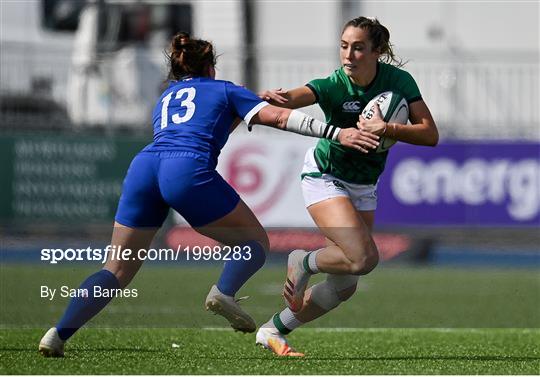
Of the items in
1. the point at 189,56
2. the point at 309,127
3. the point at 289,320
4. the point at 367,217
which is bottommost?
the point at 289,320

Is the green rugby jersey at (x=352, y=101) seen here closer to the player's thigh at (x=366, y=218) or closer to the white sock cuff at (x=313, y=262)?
the player's thigh at (x=366, y=218)

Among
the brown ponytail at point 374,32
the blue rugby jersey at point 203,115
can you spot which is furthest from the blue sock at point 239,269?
the brown ponytail at point 374,32

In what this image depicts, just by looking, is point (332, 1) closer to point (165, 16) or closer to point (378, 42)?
point (165, 16)

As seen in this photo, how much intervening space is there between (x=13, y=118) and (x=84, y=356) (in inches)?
404

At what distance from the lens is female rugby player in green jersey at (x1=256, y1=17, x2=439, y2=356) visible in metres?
7.58

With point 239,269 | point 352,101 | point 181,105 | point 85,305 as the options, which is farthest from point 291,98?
point 85,305

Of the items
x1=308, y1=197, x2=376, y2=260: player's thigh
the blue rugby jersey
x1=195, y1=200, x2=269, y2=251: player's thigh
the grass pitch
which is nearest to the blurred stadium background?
the grass pitch

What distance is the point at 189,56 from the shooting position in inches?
292

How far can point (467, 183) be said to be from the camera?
16609mm

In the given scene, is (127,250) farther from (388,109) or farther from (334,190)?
(388,109)

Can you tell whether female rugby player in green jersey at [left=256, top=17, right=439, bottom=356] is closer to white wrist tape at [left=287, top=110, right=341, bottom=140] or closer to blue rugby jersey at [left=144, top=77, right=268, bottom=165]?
white wrist tape at [left=287, top=110, right=341, bottom=140]

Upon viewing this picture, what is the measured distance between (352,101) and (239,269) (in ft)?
3.90

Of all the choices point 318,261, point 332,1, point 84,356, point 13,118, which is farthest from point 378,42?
point 332,1

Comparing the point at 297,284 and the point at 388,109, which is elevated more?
the point at 388,109
